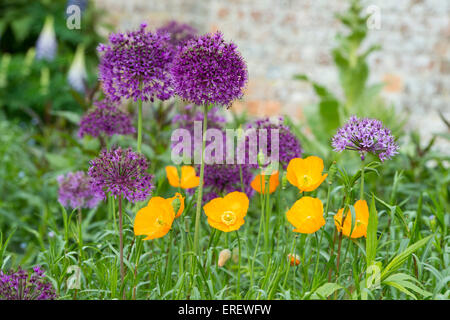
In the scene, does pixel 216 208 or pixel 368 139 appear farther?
pixel 216 208

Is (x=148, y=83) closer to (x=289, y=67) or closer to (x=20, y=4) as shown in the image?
(x=289, y=67)

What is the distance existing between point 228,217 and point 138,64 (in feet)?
1.67

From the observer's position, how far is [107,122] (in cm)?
183

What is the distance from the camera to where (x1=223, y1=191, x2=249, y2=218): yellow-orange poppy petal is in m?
1.41

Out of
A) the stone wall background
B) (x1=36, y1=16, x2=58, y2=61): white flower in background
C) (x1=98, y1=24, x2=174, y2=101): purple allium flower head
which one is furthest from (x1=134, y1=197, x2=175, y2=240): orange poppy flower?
(x1=36, y1=16, x2=58, y2=61): white flower in background

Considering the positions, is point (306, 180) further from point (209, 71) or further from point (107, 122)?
point (107, 122)

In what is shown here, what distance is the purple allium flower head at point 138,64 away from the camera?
1437mm

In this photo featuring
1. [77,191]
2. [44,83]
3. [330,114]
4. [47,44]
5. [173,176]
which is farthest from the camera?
[47,44]

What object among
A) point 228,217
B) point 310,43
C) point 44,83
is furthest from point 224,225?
point 310,43

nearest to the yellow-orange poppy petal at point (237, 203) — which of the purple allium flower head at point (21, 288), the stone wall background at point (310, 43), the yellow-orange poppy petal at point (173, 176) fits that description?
the yellow-orange poppy petal at point (173, 176)

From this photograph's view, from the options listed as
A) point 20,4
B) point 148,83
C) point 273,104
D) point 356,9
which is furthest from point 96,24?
point 148,83

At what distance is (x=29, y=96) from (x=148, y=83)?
367 centimetres

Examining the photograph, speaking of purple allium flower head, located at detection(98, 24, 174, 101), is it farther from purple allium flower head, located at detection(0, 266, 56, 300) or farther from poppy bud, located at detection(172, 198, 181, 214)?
purple allium flower head, located at detection(0, 266, 56, 300)

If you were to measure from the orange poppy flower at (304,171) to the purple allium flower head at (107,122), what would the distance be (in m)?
0.68
